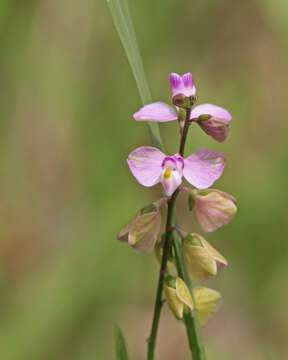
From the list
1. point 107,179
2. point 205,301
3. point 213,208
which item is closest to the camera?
point 213,208

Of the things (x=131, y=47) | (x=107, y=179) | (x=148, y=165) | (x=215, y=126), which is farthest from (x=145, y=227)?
(x=107, y=179)

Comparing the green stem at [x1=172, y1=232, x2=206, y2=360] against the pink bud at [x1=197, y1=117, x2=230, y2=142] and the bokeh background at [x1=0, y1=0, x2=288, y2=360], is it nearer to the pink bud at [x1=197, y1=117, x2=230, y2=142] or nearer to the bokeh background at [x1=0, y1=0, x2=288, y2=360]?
the pink bud at [x1=197, y1=117, x2=230, y2=142]

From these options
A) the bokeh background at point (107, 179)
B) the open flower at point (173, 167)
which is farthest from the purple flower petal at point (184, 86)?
the bokeh background at point (107, 179)

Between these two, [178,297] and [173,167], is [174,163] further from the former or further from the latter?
[178,297]

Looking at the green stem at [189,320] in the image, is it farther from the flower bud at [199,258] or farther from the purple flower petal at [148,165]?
the purple flower petal at [148,165]

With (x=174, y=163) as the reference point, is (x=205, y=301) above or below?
below

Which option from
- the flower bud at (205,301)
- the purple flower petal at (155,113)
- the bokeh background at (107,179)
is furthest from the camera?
the bokeh background at (107,179)

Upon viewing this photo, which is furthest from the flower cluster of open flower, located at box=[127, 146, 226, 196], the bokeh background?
the bokeh background
